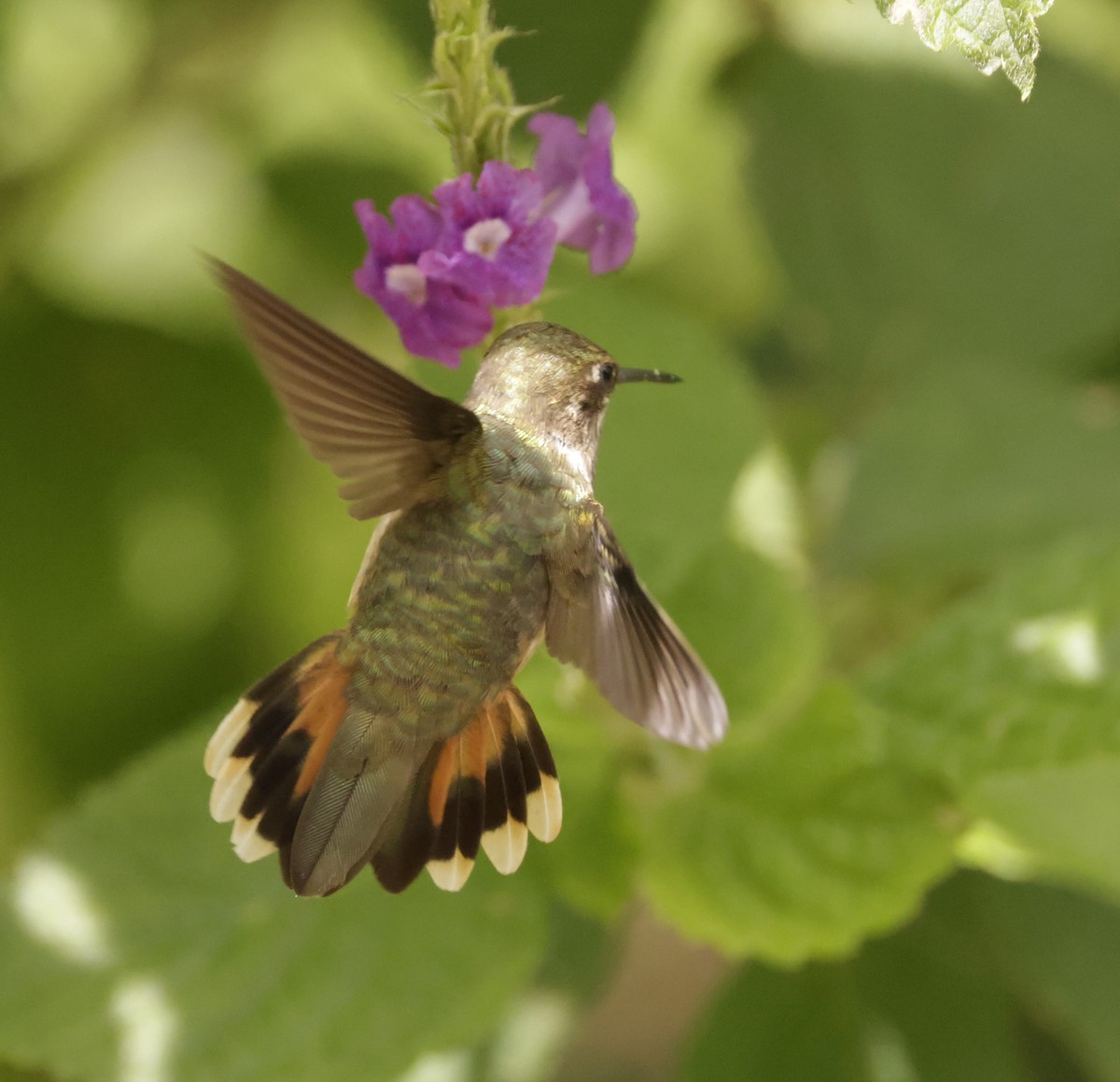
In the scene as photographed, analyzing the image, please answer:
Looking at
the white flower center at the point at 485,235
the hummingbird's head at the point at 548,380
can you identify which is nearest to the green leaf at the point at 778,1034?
the hummingbird's head at the point at 548,380

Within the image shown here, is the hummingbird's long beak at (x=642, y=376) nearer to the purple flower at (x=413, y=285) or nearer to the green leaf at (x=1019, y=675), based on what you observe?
the purple flower at (x=413, y=285)

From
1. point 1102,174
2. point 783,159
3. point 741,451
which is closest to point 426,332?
point 741,451

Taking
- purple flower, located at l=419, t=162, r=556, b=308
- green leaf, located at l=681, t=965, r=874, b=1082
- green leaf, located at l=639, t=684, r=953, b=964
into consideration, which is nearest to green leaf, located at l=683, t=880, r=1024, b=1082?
green leaf, located at l=681, t=965, r=874, b=1082

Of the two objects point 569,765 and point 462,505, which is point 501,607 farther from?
point 569,765

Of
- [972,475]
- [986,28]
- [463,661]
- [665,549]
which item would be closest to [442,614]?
[463,661]

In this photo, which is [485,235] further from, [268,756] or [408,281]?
[268,756]

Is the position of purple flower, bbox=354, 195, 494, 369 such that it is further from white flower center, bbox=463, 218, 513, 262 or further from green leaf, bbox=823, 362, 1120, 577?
green leaf, bbox=823, 362, 1120, 577

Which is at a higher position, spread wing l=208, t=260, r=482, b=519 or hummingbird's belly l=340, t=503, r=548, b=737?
spread wing l=208, t=260, r=482, b=519
